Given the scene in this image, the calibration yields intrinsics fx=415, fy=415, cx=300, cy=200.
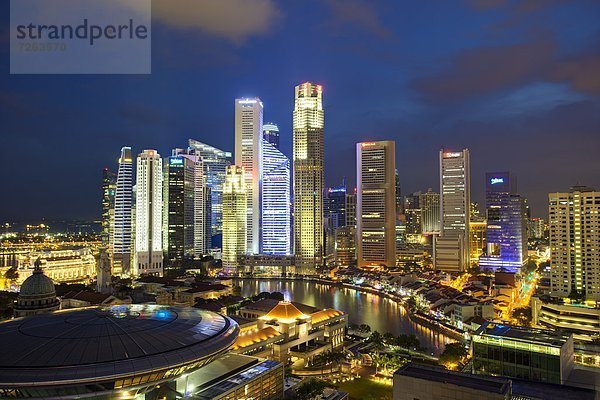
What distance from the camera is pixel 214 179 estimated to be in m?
102

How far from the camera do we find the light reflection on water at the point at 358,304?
29945mm

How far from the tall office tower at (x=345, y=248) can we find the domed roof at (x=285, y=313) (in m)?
44.5

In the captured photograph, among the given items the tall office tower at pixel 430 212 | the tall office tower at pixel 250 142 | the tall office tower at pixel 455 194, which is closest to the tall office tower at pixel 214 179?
the tall office tower at pixel 250 142

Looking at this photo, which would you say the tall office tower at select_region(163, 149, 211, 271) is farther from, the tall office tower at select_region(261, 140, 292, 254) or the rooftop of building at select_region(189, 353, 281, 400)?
the rooftop of building at select_region(189, 353, 281, 400)

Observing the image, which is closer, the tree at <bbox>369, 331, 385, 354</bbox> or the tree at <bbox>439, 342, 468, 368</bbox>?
the tree at <bbox>439, 342, 468, 368</bbox>

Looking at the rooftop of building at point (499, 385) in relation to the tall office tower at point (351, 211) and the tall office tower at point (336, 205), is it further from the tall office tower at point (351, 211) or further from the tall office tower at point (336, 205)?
the tall office tower at point (336, 205)

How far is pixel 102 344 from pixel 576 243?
35.5 meters

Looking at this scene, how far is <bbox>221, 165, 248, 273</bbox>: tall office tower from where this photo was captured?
6462cm

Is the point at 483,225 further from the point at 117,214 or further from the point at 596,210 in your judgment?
the point at 117,214

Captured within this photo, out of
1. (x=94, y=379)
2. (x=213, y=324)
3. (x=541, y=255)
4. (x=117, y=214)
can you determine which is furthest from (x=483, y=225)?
(x=94, y=379)

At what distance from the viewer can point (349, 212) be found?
83125 mm

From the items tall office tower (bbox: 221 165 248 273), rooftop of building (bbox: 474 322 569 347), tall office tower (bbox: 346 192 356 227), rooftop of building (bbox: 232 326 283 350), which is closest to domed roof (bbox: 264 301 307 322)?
rooftop of building (bbox: 232 326 283 350)

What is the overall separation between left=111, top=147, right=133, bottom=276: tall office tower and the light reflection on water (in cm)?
1729

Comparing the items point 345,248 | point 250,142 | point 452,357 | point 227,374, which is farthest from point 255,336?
point 250,142
